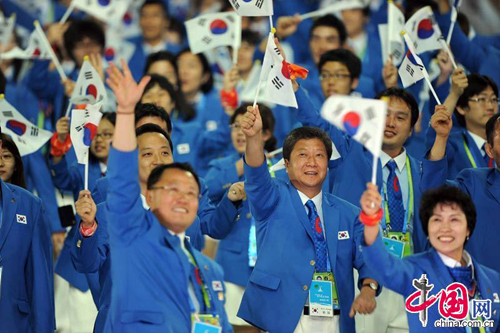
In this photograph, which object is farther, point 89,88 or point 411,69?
point 89,88

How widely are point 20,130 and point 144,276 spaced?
287cm

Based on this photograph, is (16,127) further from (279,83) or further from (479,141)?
(479,141)

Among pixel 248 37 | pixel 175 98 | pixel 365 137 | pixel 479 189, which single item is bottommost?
pixel 479 189

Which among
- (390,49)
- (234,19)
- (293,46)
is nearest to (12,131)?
(234,19)

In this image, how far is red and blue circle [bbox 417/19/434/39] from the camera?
315 inches

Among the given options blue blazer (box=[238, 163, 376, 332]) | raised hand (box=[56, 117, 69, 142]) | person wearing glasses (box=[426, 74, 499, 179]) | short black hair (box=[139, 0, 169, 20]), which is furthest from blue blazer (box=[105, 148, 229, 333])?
short black hair (box=[139, 0, 169, 20])

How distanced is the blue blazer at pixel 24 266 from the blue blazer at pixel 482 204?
256 cm

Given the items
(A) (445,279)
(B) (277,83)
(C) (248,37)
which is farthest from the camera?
(C) (248,37)

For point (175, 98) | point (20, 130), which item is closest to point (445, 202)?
point (20, 130)

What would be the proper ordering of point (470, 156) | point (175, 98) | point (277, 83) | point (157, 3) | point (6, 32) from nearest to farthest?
point (277, 83) → point (470, 156) → point (175, 98) → point (6, 32) → point (157, 3)

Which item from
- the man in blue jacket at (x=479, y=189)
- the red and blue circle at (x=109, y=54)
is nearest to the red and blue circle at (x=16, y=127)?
the man in blue jacket at (x=479, y=189)

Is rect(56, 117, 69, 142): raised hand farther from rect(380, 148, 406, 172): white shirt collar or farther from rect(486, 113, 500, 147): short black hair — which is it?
rect(486, 113, 500, 147): short black hair

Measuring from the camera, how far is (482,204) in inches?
253

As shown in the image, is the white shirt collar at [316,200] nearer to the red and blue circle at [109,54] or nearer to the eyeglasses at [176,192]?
the eyeglasses at [176,192]
